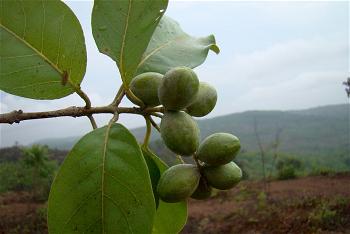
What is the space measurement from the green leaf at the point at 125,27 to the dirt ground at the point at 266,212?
25.2 ft

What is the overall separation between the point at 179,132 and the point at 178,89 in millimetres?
89

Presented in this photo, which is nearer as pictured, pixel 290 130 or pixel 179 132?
pixel 179 132

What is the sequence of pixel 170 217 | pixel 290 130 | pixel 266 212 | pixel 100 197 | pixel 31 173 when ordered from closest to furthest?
pixel 100 197 < pixel 170 217 < pixel 266 212 < pixel 31 173 < pixel 290 130

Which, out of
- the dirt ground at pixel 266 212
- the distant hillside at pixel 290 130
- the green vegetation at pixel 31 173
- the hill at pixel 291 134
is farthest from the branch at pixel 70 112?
the distant hillside at pixel 290 130

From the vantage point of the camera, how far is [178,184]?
918mm

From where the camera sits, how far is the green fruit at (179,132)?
0.91 meters

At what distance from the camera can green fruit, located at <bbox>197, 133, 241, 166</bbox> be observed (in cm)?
95

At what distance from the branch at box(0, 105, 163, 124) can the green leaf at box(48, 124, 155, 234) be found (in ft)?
0.29

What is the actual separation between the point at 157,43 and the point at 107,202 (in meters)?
0.53

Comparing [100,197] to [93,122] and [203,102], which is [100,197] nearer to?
[93,122]

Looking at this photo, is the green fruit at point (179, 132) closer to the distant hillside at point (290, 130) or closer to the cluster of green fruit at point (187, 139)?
the cluster of green fruit at point (187, 139)

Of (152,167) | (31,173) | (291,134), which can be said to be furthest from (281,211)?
(291,134)

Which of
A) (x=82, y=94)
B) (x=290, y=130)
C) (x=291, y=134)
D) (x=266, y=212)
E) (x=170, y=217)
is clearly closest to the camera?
(x=82, y=94)

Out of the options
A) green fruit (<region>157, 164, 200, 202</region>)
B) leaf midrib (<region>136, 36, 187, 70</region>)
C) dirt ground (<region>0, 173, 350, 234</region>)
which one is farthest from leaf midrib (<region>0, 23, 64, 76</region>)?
dirt ground (<region>0, 173, 350, 234</region>)
